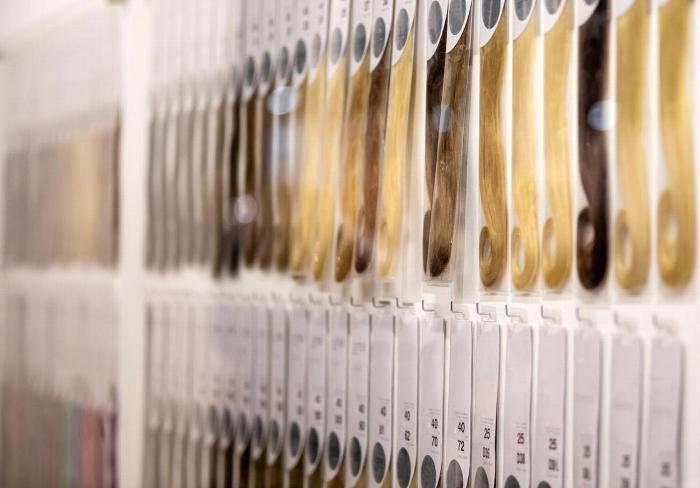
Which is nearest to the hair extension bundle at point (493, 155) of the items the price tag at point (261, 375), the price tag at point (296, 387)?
the price tag at point (296, 387)

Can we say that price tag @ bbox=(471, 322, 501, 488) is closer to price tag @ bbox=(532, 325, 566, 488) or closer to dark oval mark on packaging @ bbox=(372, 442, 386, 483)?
price tag @ bbox=(532, 325, 566, 488)

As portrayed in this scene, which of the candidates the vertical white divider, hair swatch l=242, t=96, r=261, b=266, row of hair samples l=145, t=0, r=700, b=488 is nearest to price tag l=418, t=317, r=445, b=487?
row of hair samples l=145, t=0, r=700, b=488

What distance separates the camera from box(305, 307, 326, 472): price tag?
1.48m

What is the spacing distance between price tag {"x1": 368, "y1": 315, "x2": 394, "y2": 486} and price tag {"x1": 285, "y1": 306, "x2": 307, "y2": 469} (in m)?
0.18

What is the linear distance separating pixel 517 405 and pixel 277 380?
573mm

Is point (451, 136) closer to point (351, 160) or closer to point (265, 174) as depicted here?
point (351, 160)

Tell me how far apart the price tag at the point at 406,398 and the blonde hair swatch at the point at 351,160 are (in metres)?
0.17

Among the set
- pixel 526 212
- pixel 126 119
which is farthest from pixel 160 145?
pixel 526 212

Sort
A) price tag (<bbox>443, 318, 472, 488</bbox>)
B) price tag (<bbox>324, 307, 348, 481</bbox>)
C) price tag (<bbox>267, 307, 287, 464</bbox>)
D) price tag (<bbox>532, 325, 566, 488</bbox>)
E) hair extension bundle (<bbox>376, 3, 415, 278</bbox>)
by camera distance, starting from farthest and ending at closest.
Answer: price tag (<bbox>267, 307, 287, 464</bbox>), price tag (<bbox>324, 307, 348, 481</bbox>), hair extension bundle (<bbox>376, 3, 415, 278</bbox>), price tag (<bbox>443, 318, 472, 488</bbox>), price tag (<bbox>532, 325, 566, 488</bbox>)

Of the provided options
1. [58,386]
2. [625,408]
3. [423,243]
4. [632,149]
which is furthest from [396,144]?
[58,386]

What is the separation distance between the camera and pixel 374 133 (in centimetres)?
138

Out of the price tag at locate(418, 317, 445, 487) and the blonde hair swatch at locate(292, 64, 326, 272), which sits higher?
the blonde hair swatch at locate(292, 64, 326, 272)

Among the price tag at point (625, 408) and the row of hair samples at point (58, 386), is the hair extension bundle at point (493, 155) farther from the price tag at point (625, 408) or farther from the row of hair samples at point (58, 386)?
the row of hair samples at point (58, 386)

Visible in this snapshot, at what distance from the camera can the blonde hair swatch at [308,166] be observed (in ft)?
4.93
